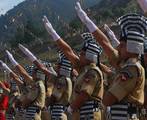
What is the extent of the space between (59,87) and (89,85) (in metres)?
3.33

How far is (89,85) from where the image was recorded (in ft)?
35.1

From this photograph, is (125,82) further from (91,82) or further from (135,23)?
(91,82)

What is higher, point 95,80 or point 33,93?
point 33,93

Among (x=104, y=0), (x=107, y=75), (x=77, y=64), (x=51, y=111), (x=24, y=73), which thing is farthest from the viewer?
(x=104, y=0)

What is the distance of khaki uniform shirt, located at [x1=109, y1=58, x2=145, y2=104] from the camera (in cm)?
888

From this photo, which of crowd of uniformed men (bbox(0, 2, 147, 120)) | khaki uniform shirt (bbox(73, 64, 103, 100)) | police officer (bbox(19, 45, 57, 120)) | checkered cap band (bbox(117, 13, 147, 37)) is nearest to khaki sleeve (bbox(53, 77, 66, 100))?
crowd of uniformed men (bbox(0, 2, 147, 120))

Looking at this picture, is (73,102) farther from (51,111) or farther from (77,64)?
(51,111)

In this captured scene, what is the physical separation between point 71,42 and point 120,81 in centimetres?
7127

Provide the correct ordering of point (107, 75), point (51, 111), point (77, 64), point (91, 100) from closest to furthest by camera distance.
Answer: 1. point (91, 100)
2. point (77, 64)
3. point (107, 75)
4. point (51, 111)

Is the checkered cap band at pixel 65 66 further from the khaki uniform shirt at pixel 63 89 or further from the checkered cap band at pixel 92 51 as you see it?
the checkered cap band at pixel 92 51

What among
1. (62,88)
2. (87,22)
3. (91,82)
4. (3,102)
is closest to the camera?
(91,82)

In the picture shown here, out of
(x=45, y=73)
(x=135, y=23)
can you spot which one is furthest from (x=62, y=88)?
(x=135, y=23)

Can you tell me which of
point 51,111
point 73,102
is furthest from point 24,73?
point 73,102

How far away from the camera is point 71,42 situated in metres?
80.1
